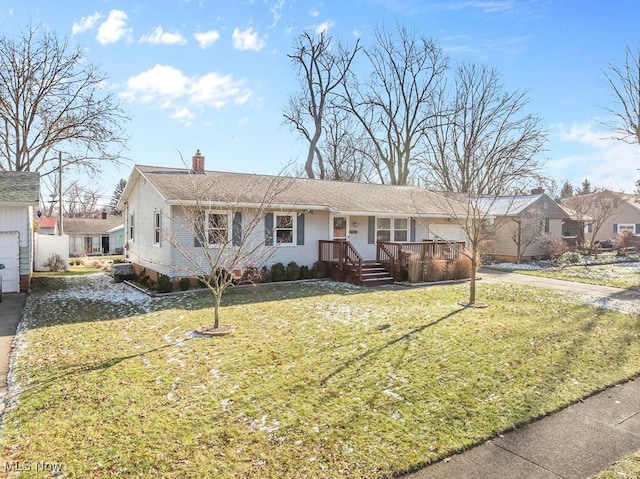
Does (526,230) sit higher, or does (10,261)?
(526,230)

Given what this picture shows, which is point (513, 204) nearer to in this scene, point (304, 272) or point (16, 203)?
point (304, 272)

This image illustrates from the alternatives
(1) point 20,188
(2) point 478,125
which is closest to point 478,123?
(2) point 478,125

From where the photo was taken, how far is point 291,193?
54.2 ft

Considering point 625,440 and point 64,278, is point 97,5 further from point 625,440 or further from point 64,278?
point 625,440

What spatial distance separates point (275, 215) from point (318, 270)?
2598 millimetres

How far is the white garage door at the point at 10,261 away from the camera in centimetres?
1298

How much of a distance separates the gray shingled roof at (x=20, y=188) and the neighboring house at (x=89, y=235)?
27.6 meters

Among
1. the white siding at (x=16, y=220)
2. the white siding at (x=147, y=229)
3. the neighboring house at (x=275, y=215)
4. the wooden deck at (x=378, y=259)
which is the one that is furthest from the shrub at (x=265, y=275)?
the white siding at (x=16, y=220)

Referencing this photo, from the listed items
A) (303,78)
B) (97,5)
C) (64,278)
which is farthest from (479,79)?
(64,278)

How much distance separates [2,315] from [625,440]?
1228 cm

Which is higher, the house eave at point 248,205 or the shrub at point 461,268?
the house eave at point 248,205

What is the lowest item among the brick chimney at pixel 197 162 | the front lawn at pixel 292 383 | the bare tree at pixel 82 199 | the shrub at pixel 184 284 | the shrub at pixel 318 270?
the front lawn at pixel 292 383

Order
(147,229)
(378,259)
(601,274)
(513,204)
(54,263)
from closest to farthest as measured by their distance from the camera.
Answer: (147,229)
(378,259)
(601,274)
(54,263)
(513,204)

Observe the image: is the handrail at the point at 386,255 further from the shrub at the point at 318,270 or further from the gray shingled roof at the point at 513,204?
the gray shingled roof at the point at 513,204
